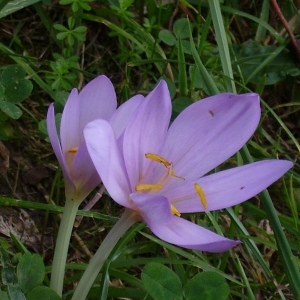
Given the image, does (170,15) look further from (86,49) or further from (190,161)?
(190,161)

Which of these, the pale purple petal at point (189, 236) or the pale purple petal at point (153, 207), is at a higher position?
the pale purple petal at point (153, 207)

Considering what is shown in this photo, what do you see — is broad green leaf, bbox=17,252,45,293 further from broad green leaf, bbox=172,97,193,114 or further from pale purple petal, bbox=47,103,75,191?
broad green leaf, bbox=172,97,193,114

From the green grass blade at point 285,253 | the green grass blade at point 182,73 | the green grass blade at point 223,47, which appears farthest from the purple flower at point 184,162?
the green grass blade at point 182,73

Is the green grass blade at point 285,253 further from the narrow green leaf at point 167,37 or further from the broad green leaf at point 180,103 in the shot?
the narrow green leaf at point 167,37

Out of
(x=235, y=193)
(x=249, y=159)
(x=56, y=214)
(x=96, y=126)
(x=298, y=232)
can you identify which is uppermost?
(x=96, y=126)

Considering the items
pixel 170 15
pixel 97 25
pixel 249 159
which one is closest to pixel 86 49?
pixel 97 25

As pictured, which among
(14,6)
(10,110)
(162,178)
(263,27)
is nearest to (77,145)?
(162,178)
